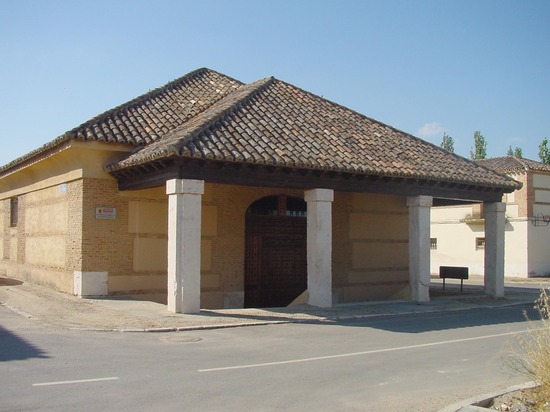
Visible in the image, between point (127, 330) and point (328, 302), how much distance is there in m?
5.84

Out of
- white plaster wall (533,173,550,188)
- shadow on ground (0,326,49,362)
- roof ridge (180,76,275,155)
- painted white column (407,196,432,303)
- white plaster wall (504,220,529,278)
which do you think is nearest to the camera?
shadow on ground (0,326,49,362)

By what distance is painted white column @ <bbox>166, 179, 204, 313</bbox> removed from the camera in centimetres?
1330

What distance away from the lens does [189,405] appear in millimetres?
6348

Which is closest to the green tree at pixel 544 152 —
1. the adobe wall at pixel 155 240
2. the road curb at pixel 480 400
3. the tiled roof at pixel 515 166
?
the tiled roof at pixel 515 166

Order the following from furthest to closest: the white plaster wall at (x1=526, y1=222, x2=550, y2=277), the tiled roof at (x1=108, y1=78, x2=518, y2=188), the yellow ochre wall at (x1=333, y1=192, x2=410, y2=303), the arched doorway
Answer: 1. the white plaster wall at (x1=526, y1=222, x2=550, y2=277)
2. the yellow ochre wall at (x1=333, y1=192, x2=410, y2=303)
3. the arched doorway
4. the tiled roof at (x1=108, y1=78, x2=518, y2=188)

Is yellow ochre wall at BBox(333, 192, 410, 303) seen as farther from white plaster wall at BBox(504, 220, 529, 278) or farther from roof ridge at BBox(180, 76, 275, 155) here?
white plaster wall at BBox(504, 220, 529, 278)

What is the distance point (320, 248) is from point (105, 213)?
224 inches

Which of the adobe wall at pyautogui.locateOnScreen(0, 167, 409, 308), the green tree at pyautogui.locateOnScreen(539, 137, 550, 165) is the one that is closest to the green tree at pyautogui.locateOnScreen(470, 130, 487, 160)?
the green tree at pyautogui.locateOnScreen(539, 137, 550, 165)

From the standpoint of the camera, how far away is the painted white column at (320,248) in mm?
15336

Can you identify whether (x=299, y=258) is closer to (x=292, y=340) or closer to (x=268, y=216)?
(x=268, y=216)

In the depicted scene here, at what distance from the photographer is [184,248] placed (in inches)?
525

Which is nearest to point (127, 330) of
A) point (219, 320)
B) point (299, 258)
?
point (219, 320)

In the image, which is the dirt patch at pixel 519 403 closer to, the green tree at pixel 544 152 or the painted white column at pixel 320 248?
the painted white column at pixel 320 248

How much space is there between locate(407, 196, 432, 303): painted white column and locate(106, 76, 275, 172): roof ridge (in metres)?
5.74
